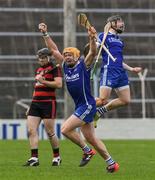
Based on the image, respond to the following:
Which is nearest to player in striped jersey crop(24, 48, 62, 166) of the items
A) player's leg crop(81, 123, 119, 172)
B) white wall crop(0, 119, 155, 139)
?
player's leg crop(81, 123, 119, 172)

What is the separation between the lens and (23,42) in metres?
34.1

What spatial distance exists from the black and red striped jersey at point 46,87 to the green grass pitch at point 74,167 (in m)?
1.16

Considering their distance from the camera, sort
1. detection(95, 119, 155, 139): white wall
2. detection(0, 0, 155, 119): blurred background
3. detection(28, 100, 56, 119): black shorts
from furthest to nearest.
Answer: detection(0, 0, 155, 119): blurred background
detection(95, 119, 155, 139): white wall
detection(28, 100, 56, 119): black shorts

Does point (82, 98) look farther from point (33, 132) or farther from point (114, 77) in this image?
point (114, 77)

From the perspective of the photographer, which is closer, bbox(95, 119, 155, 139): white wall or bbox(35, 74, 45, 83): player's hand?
bbox(35, 74, 45, 83): player's hand

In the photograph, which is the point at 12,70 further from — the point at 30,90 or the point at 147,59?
the point at 147,59

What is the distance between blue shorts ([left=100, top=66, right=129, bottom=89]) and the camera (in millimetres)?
16219

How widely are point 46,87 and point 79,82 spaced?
5.71 feet

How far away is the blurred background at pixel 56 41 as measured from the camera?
1271 inches

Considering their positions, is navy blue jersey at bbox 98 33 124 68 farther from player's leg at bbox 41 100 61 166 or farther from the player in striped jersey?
player's leg at bbox 41 100 61 166

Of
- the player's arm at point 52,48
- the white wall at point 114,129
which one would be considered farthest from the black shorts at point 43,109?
the white wall at point 114,129

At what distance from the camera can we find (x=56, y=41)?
34469 millimetres

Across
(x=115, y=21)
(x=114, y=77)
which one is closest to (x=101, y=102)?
(x=114, y=77)

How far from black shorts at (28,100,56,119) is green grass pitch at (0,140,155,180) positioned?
2.78ft
